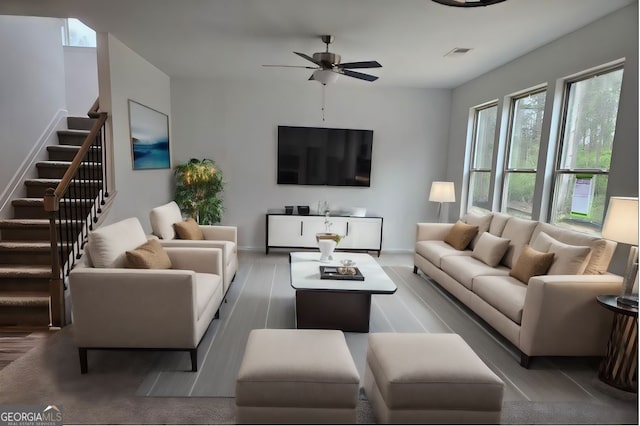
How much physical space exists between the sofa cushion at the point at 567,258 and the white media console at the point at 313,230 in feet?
9.18

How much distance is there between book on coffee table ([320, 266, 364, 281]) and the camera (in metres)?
2.99

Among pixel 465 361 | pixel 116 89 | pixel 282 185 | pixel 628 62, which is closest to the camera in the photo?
pixel 465 361

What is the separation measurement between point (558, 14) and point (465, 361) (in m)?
2.97

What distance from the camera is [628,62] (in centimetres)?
278

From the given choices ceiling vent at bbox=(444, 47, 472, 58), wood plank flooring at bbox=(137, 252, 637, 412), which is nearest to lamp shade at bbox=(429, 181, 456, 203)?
→ wood plank flooring at bbox=(137, 252, 637, 412)

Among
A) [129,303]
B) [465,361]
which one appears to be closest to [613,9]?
[465,361]

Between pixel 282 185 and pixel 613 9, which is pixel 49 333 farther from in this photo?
pixel 613 9

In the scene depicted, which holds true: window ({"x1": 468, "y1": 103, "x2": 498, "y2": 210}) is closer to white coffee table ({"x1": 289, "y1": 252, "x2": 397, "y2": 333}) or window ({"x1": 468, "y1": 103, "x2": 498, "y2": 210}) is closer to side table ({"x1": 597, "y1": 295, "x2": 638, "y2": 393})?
side table ({"x1": 597, "y1": 295, "x2": 638, "y2": 393})

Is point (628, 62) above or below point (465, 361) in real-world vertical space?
above

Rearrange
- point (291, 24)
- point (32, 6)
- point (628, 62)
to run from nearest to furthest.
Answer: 1. point (628, 62)
2. point (32, 6)
3. point (291, 24)

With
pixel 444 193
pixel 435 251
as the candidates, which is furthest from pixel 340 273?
pixel 444 193

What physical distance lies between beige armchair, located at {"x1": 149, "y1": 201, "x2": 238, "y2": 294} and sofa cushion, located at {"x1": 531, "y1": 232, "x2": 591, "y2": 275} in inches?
114

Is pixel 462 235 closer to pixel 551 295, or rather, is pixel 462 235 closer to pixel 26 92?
pixel 551 295

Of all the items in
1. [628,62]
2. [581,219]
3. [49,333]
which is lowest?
[49,333]
